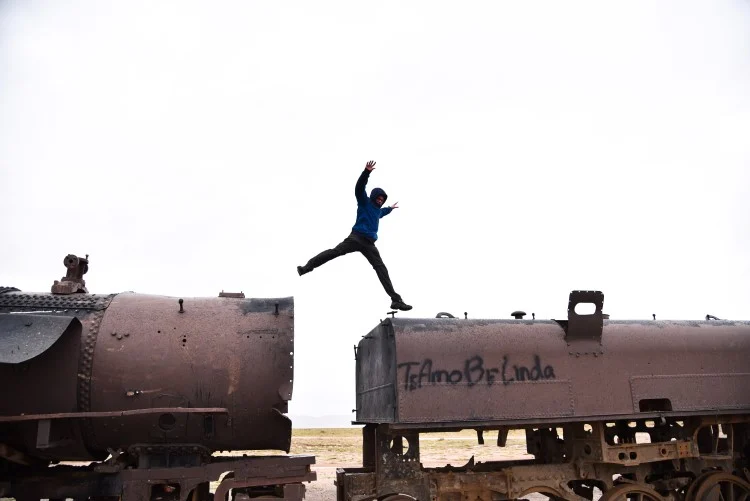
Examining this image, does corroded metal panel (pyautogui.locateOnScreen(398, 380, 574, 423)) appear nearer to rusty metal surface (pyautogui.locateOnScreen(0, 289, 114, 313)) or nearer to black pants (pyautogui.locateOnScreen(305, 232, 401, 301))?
black pants (pyautogui.locateOnScreen(305, 232, 401, 301))

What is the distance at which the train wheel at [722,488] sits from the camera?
8375 millimetres

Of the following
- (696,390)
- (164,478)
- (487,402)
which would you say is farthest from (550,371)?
(164,478)

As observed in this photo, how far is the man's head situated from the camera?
8695 millimetres

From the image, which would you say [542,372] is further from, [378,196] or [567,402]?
[378,196]

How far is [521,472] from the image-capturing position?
25.9 ft

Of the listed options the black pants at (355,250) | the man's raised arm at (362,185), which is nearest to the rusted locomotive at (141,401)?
the black pants at (355,250)

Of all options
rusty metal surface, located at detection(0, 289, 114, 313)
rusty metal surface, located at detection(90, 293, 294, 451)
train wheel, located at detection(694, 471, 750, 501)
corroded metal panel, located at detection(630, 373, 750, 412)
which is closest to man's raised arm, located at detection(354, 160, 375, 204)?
rusty metal surface, located at detection(90, 293, 294, 451)

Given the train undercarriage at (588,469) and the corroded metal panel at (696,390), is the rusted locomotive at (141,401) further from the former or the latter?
the corroded metal panel at (696,390)

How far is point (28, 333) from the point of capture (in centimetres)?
671

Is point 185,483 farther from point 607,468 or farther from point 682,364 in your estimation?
point 682,364

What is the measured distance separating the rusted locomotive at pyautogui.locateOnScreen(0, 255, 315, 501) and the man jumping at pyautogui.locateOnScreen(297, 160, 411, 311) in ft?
5.00

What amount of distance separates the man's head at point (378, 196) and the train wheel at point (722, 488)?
610 cm

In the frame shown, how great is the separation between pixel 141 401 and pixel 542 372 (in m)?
4.99

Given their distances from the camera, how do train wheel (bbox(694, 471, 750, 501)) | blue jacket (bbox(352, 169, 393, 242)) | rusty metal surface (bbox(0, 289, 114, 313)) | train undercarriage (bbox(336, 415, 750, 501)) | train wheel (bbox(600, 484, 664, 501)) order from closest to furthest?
rusty metal surface (bbox(0, 289, 114, 313)) → train undercarriage (bbox(336, 415, 750, 501)) → train wheel (bbox(600, 484, 664, 501)) → train wheel (bbox(694, 471, 750, 501)) → blue jacket (bbox(352, 169, 393, 242))
